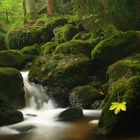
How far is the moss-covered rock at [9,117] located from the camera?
31.0 ft

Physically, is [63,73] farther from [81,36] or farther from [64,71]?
[81,36]

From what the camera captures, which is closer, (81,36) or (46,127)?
(46,127)

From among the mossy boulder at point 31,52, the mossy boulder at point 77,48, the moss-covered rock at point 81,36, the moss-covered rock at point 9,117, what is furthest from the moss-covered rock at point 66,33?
the moss-covered rock at point 9,117

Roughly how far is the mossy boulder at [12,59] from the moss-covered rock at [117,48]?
11.3 feet

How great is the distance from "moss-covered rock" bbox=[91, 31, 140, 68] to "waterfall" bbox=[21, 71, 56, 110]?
2154 millimetres

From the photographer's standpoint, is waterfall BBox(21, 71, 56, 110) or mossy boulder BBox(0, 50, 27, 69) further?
mossy boulder BBox(0, 50, 27, 69)

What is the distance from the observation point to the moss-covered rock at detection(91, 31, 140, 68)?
1284 centimetres

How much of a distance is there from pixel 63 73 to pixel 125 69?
7.64 ft

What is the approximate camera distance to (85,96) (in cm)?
1116

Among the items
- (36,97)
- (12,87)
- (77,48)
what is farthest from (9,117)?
(77,48)

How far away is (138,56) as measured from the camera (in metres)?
12.3

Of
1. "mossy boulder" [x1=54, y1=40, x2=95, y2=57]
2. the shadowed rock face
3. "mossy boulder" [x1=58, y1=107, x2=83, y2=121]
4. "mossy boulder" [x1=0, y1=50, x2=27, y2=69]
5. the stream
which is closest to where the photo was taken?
the stream

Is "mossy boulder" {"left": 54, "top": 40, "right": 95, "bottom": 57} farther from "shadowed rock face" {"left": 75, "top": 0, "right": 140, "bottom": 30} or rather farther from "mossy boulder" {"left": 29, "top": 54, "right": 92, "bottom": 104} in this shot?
"shadowed rock face" {"left": 75, "top": 0, "right": 140, "bottom": 30}

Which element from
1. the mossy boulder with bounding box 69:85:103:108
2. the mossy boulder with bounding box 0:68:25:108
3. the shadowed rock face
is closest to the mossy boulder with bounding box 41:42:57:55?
the shadowed rock face
